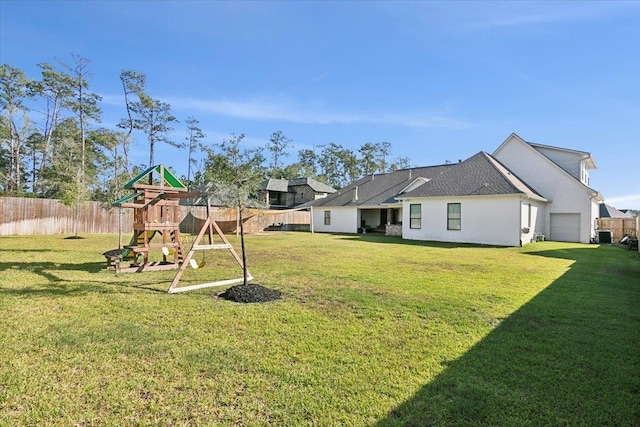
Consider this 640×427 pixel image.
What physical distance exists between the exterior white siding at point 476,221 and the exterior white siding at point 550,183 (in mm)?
5462

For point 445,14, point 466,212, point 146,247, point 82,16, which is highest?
point 82,16

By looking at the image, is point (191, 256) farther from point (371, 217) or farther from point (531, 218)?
point (371, 217)

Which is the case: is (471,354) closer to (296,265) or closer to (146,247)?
(296,265)

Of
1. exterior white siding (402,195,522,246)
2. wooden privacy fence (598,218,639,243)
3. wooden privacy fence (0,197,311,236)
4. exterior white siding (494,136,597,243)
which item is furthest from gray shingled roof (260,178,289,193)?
wooden privacy fence (598,218,639,243)

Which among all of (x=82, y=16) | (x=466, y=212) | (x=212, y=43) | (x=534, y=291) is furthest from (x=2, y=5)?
(x=466, y=212)

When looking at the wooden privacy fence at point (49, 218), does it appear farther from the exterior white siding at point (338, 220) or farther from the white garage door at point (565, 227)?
the white garage door at point (565, 227)

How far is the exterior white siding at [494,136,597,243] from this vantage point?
18.6m

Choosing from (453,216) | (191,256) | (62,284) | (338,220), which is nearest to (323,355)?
(191,256)

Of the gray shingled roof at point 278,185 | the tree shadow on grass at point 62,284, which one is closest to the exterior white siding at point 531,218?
the tree shadow on grass at point 62,284

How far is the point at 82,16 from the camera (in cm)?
1149

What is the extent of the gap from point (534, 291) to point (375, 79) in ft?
40.5

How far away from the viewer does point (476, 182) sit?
17.8 meters

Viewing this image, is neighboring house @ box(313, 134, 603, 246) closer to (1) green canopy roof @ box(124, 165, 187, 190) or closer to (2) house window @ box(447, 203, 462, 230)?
(2) house window @ box(447, 203, 462, 230)

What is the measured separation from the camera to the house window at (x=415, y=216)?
764 inches
